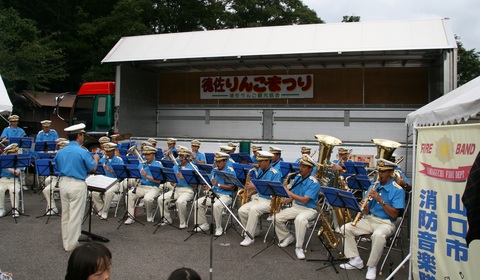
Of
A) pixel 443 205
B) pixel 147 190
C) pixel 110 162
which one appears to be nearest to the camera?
pixel 443 205

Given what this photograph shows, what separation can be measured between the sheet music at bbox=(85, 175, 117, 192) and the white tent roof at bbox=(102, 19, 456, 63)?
23.3 ft

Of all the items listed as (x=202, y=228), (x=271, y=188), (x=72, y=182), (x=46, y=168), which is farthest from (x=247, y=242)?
(x=46, y=168)

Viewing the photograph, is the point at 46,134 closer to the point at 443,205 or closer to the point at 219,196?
the point at 219,196

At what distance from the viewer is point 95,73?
76.3 feet

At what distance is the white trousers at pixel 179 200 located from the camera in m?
8.54

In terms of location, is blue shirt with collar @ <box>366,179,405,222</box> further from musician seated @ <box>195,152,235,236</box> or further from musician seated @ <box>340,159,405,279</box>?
musician seated @ <box>195,152,235,236</box>

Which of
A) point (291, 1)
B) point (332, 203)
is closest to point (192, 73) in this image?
point (332, 203)

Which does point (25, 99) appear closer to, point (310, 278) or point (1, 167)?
point (1, 167)

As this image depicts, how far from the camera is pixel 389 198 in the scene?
6.21m

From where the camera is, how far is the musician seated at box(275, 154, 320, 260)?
690 cm

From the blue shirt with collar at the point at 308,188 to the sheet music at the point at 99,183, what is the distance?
10.8 feet

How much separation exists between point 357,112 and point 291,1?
22.1 m

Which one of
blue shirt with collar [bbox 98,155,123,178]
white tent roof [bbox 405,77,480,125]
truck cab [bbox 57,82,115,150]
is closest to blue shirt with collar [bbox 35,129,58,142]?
truck cab [bbox 57,82,115,150]

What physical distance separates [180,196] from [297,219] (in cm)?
289
